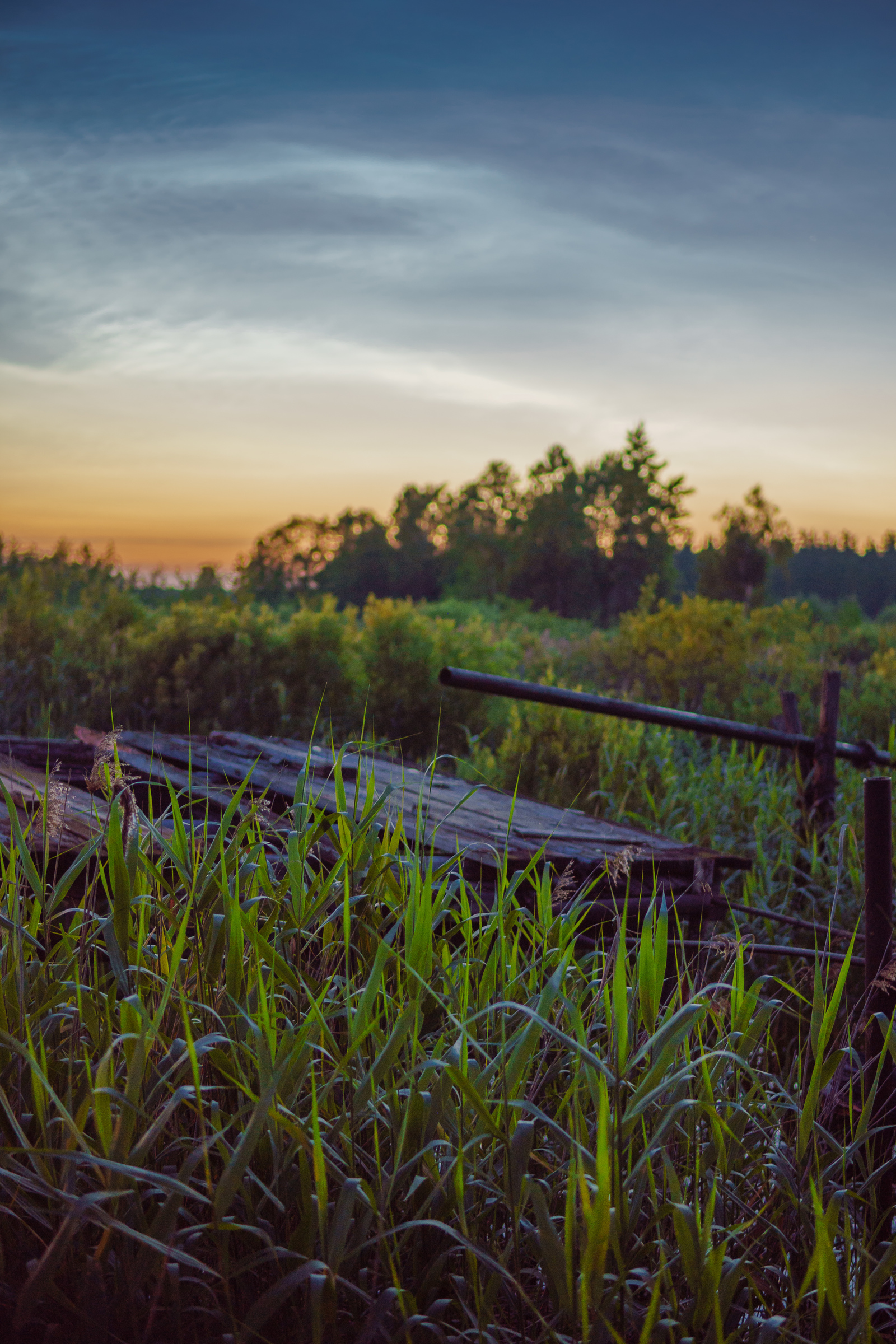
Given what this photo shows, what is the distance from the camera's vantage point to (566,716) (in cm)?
731

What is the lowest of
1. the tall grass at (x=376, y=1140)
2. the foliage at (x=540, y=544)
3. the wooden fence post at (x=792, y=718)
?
the tall grass at (x=376, y=1140)

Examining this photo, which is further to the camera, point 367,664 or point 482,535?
point 482,535

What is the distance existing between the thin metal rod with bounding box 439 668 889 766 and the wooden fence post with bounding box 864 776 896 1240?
1285mm

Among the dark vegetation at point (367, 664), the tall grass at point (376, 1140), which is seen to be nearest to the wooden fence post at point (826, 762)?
the dark vegetation at point (367, 664)

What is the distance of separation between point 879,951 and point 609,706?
1.51 m

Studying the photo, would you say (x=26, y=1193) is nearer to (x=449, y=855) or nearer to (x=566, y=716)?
(x=449, y=855)

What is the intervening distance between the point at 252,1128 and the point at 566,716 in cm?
599

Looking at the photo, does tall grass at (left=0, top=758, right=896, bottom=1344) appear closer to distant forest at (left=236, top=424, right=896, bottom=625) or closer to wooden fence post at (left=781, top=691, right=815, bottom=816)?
wooden fence post at (left=781, top=691, right=815, bottom=816)

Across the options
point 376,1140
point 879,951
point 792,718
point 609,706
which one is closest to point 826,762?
point 792,718

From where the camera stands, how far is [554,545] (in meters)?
49.7

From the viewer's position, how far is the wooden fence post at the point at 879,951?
7.14 feet

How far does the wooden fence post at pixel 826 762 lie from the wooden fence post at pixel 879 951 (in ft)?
8.11

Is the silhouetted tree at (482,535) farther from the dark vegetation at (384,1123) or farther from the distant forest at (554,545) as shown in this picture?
the dark vegetation at (384,1123)

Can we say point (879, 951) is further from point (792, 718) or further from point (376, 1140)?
point (792, 718)
